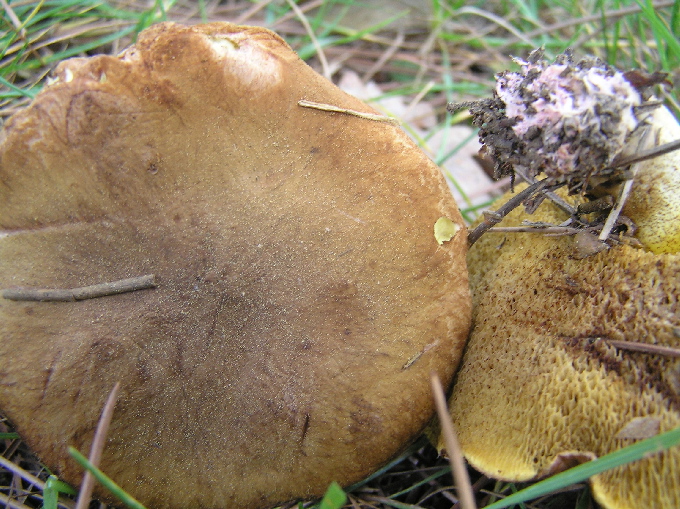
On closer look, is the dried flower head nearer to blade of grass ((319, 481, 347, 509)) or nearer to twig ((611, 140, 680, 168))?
twig ((611, 140, 680, 168))

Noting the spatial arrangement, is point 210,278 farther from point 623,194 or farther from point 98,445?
point 623,194

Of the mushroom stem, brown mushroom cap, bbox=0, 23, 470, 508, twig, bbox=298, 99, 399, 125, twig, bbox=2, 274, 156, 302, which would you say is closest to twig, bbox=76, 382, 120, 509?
brown mushroom cap, bbox=0, 23, 470, 508

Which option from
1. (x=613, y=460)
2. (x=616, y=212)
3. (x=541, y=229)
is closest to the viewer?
(x=613, y=460)

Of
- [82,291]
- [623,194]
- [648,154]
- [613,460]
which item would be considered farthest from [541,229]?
[82,291]

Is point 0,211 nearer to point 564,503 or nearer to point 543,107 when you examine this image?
point 543,107

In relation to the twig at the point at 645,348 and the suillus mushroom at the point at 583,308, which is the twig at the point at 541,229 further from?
the twig at the point at 645,348

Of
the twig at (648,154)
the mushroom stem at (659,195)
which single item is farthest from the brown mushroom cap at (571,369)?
the twig at (648,154)

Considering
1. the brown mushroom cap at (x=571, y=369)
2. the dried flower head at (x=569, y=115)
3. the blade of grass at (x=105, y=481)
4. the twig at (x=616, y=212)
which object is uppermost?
the dried flower head at (x=569, y=115)
